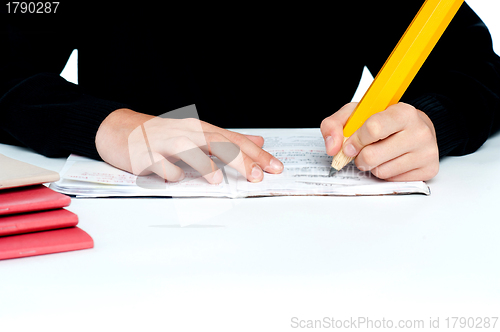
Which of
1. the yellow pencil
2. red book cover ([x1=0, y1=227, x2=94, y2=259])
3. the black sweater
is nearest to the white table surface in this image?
red book cover ([x1=0, y1=227, x2=94, y2=259])

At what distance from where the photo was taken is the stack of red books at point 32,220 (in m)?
0.40

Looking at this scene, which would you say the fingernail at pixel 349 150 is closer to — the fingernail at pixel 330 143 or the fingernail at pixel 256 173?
the fingernail at pixel 330 143

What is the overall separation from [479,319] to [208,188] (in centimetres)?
38

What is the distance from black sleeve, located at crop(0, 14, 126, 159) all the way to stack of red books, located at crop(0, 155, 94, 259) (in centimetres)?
31

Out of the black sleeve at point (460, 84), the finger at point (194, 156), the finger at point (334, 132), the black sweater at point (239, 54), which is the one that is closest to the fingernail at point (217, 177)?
the finger at point (194, 156)

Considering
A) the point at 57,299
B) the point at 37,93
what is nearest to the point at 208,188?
the point at 57,299

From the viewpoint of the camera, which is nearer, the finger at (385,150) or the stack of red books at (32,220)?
the stack of red books at (32,220)

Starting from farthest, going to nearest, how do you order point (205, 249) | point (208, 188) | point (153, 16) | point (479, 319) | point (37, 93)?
point (153, 16), point (37, 93), point (208, 188), point (205, 249), point (479, 319)

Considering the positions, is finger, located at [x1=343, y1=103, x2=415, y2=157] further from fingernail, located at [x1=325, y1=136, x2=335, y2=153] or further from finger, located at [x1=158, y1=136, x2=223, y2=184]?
finger, located at [x1=158, y1=136, x2=223, y2=184]

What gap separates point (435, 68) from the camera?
1.01 metres

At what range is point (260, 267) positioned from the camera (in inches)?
15.9

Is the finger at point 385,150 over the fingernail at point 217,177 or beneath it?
beneath

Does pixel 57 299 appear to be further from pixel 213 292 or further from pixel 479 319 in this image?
pixel 479 319

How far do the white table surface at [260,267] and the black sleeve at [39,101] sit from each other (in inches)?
8.8
